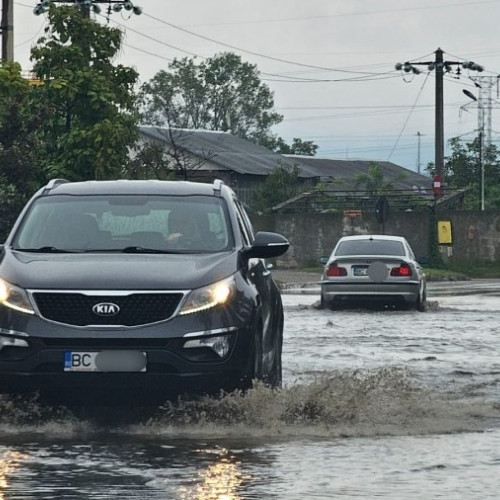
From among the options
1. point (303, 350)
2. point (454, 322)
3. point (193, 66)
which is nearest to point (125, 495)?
point (303, 350)

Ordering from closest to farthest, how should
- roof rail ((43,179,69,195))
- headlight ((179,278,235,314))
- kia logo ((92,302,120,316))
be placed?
kia logo ((92,302,120,316))
headlight ((179,278,235,314))
roof rail ((43,179,69,195))

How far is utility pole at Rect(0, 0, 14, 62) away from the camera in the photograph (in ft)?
146

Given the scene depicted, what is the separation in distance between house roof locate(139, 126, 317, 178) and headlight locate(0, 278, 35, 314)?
73180mm

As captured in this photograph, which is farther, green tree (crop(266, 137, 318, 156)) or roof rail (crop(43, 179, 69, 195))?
green tree (crop(266, 137, 318, 156))

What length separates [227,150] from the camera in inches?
3659

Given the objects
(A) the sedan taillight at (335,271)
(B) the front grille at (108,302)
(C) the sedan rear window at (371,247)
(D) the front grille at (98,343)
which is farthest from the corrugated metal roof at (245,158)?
(D) the front grille at (98,343)

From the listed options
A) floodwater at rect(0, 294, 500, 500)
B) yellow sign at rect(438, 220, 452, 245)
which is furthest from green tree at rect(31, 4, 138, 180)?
yellow sign at rect(438, 220, 452, 245)

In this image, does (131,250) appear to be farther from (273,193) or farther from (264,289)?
(273,193)

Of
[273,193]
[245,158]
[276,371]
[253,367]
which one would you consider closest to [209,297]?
[253,367]

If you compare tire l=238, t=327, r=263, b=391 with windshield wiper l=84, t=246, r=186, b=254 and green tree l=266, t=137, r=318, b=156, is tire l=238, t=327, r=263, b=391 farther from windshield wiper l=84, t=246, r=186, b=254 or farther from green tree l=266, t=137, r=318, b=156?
green tree l=266, t=137, r=318, b=156

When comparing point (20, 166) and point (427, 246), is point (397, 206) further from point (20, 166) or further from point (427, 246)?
point (20, 166)

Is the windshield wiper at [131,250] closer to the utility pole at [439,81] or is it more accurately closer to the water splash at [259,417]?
the water splash at [259,417]

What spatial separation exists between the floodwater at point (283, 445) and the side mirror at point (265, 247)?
3.15 ft

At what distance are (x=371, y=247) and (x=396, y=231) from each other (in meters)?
33.1
